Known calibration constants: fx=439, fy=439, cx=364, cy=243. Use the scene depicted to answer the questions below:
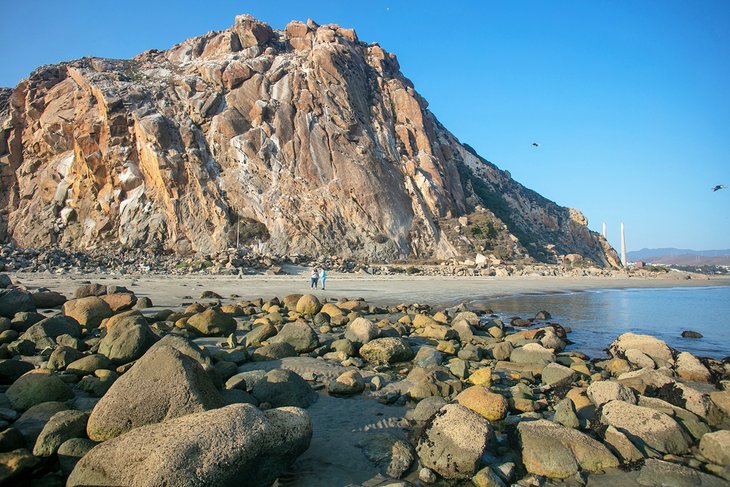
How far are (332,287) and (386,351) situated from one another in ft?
54.3

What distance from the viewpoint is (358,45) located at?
57.1 metres

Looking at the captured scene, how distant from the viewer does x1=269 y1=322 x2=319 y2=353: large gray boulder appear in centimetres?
955

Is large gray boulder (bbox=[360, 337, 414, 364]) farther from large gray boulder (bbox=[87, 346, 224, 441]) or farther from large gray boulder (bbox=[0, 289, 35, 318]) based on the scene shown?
large gray boulder (bbox=[0, 289, 35, 318])

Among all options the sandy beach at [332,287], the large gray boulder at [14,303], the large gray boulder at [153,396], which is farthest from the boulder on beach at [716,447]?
the sandy beach at [332,287]

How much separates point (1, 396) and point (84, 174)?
1670 inches

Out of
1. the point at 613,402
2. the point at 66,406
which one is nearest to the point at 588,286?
→ the point at 613,402

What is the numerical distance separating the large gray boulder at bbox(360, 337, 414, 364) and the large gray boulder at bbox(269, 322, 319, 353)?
1.12 meters

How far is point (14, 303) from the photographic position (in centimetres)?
1124

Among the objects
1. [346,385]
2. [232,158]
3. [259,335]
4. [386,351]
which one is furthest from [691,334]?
[232,158]

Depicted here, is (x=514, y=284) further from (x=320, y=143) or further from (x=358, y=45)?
(x=358, y=45)

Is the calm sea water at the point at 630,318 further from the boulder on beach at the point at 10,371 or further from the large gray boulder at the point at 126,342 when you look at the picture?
the boulder on beach at the point at 10,371

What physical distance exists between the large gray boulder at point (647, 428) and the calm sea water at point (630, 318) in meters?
5.37

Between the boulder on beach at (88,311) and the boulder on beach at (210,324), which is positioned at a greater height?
the boulder on beach at (88,311)

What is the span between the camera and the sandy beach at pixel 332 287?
65.4 feet
